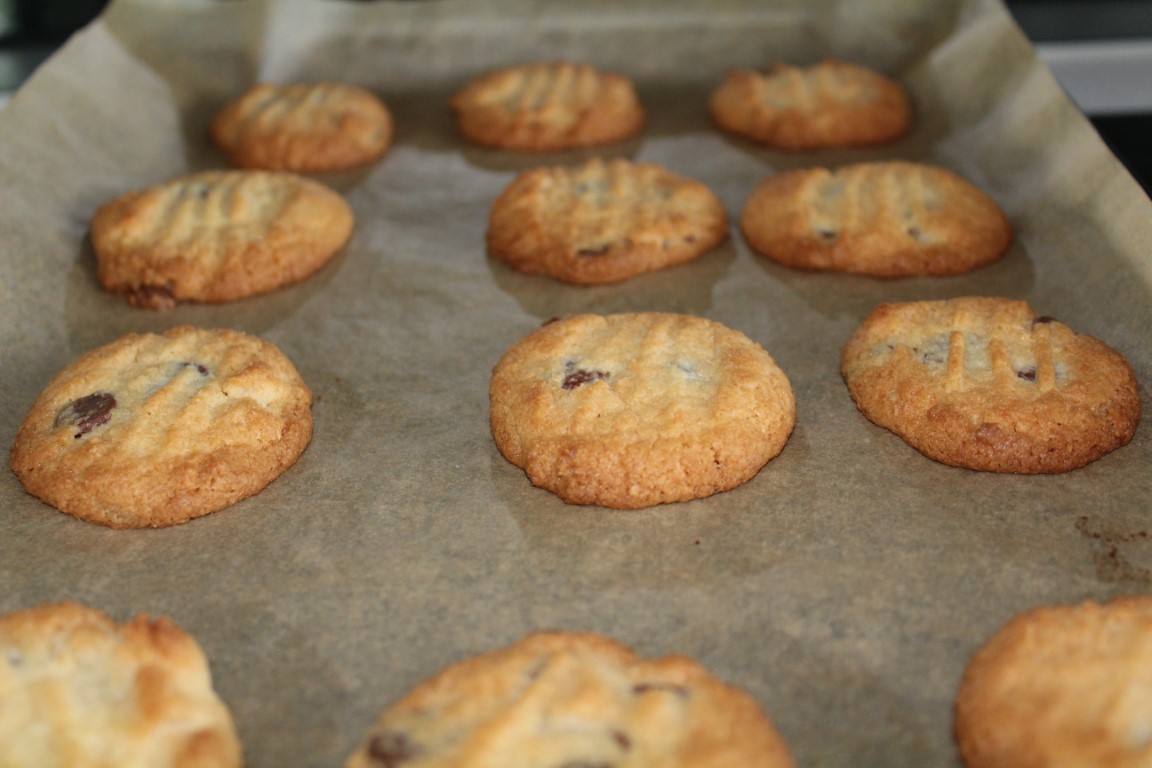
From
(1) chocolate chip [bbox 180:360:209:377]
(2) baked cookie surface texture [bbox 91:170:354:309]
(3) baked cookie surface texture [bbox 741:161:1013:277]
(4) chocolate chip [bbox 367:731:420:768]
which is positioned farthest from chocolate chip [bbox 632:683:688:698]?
(2) baked cookie surface texture [bbox 91:170:354:309]

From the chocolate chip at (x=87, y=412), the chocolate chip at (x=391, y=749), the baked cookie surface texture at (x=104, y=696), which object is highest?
the baked cookie surface texture at (x=104, y=696)

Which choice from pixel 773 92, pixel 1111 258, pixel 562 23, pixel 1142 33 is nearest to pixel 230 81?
pixel 562 23

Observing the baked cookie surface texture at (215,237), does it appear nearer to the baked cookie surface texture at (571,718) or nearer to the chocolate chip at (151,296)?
the chocolate chip at (151,296)

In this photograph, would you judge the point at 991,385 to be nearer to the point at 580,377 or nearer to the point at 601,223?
the point at 580,377

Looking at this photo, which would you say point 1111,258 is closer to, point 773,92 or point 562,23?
point 773,92

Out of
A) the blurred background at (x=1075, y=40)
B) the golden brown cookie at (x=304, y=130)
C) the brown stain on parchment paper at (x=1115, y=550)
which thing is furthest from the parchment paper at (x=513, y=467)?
the blurred background at (x=1075, y=40)

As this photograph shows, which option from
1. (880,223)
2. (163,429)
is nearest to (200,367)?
(163,429)

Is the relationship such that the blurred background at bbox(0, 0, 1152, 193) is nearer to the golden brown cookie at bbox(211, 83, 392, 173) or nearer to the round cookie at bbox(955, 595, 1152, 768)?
the golden brown cookie at bbox(211, 83, 392, 173)
